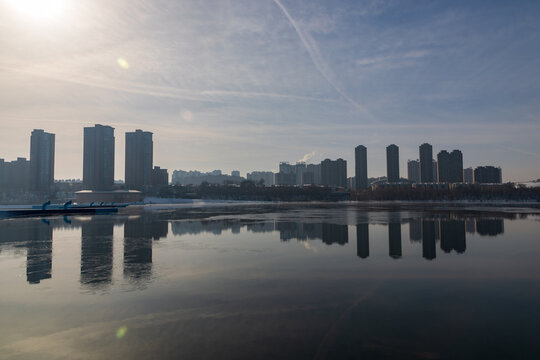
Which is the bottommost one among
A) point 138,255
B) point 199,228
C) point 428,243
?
point 199,228

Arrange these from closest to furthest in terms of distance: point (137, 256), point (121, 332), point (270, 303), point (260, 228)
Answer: point (121, 332)
point (270, 303)
point (137, 256)
point (260, 228)

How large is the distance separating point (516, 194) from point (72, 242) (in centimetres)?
23138

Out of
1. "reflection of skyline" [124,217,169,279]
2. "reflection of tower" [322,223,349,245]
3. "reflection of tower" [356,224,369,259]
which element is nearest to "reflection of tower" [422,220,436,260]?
"reflection of tower" [356,224,369,259]

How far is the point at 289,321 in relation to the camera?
38.3 feet

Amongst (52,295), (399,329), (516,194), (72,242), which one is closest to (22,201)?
(72,242)

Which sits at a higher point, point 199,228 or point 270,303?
point 270,303

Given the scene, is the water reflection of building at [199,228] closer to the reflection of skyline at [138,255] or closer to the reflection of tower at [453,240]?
the reflection of skyline at [138,255]

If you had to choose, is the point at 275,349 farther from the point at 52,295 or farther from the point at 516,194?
the point at 516,194

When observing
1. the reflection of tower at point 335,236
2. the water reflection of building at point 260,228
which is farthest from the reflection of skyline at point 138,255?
the reflection of tower at point 335,236

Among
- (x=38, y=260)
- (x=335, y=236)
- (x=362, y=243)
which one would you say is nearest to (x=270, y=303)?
(x=362, y=243)

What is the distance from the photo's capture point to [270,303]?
1355 cm

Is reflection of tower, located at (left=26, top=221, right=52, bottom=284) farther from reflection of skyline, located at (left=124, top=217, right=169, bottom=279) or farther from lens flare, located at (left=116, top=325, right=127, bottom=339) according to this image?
lens flare, located at (left=116, top=325, right=127, bottom=339)

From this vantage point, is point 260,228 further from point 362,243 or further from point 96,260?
point 96,260

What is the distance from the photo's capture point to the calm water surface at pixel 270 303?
9820mm
